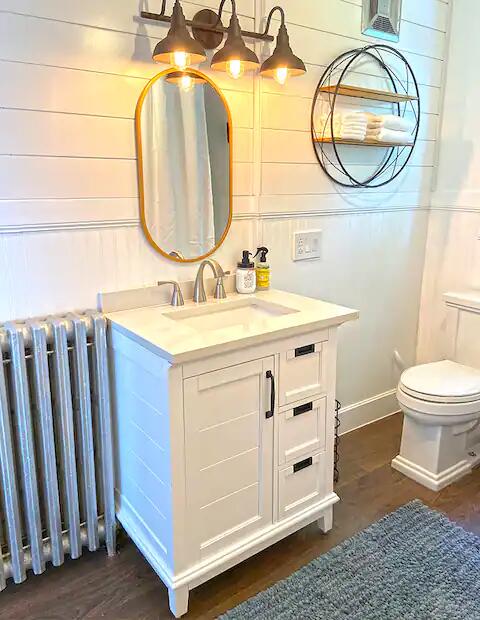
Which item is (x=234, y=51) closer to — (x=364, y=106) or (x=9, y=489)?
(x=364, y=106)

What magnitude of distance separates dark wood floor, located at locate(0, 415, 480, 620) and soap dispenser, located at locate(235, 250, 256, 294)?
981 millimetres

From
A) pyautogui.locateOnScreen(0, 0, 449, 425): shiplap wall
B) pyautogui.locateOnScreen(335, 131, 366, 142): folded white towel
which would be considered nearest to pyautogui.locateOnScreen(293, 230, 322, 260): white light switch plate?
pyautogui.locateOnScreen(0, 0, 449, 425): shiplap wall

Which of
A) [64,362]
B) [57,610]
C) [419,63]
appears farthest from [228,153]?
[57,610]

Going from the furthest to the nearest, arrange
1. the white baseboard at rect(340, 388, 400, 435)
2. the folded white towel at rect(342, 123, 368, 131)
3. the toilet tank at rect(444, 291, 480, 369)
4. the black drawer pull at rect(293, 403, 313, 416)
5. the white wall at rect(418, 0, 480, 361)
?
the white baseboard at rect(340, 388, 400, 435)
the white wall at rect(418, 0, 480, 361)
the toilet tank at rect(444, 291, 480, 369)
the folded white towel at rect(342, 123, 368, 131)
the black drawer pull at rect(293, 403, 313, 416)

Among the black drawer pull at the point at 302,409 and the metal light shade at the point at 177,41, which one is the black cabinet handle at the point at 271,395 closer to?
the black drawer pull at the point at 302,409

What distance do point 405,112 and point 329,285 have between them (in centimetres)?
97

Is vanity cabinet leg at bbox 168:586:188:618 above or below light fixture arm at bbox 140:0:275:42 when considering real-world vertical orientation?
below

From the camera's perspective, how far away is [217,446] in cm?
163

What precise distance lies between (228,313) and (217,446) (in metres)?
0.55

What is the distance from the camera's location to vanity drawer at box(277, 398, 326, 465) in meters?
1.79

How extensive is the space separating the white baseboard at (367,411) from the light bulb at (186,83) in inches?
67.8

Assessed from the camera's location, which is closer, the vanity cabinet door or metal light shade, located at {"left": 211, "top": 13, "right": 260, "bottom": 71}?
the vanity cabinet door

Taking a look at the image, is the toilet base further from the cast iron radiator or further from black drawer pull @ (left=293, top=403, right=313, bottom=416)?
the cast iron radiator

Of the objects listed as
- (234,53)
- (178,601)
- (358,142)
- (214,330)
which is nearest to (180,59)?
(234,53)
